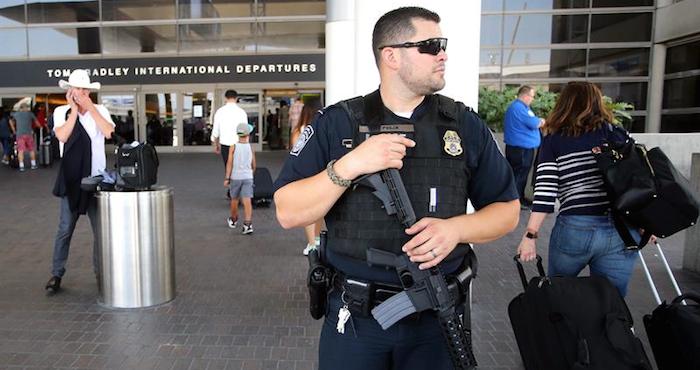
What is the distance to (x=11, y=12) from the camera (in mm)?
20016

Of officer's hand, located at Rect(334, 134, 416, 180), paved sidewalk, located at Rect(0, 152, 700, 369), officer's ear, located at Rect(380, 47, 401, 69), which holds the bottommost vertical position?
paved sidewalk, located at Rect(0, 152, 700, 369)

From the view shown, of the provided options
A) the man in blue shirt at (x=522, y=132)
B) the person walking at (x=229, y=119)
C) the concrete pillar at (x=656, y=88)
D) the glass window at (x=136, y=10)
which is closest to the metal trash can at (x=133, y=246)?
the person walking at (x=229, y=119)

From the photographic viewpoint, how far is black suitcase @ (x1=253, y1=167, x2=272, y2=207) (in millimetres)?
9508

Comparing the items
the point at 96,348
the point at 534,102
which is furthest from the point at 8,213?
the point at 534,102

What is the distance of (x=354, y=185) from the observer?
6.02ft

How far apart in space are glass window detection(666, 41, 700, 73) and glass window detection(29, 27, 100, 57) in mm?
19243

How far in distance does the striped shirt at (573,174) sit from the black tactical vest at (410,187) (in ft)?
5.02

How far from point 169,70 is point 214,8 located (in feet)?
9.76

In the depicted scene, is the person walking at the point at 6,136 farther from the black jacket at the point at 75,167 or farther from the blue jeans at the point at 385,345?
the blue jeans at the point at 385,345

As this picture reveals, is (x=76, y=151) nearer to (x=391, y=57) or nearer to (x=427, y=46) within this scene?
(x=391, y=57)

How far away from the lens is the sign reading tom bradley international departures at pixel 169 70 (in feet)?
61.1

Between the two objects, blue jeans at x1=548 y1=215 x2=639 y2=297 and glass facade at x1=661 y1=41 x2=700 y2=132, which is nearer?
blue jeans at x1=548 y1=215 x2=639 y2=297

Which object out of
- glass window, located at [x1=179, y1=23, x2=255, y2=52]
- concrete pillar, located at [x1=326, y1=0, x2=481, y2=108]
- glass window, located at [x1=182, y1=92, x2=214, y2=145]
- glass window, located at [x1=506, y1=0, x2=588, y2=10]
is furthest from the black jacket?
glass window, located at [x1=182, y1=92, x2=214, y2=145]

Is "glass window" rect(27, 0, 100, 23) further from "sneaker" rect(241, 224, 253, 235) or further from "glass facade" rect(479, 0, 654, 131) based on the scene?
"sneaker" rect(241, 224, 253, 235)
